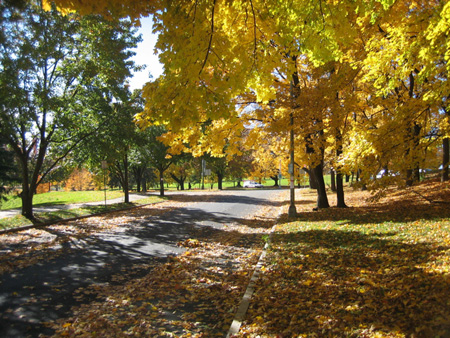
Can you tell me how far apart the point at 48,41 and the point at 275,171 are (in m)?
35.3

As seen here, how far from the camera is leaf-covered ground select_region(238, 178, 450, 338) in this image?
3316 mm

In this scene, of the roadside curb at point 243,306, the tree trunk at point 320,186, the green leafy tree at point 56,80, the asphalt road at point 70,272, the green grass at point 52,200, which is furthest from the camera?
the green grass at point 52,200

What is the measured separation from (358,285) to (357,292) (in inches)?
11.2

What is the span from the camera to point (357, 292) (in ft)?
14.1

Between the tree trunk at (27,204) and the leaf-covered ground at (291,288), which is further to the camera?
the tree trunk at (27,204)

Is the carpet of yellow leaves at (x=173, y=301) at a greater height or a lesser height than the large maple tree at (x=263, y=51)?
lesser

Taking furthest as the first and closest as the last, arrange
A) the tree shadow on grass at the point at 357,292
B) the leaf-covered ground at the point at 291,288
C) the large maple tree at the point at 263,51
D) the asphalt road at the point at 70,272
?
the large maple tree at the point at 263,51
the asphalt road at the point at 70,272
the leaf-covered ground at the point at 291,288
the tree shadow on grass at the point at 357,292

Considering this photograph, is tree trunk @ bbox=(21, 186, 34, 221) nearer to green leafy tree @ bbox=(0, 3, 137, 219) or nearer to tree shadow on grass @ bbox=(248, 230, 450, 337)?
green leafy tree @ bbox=(0, 3, 137, 219)

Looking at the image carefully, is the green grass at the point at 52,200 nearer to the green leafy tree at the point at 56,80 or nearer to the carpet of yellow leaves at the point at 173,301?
the green leafy tree at the point at 56,80

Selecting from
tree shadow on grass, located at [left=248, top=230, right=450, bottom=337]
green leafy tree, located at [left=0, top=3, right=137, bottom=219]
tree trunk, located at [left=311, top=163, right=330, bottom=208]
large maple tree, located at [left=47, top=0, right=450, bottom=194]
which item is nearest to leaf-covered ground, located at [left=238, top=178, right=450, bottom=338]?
tree shadow on grass, located at [left=248, top=230, right=450, bottom=337]

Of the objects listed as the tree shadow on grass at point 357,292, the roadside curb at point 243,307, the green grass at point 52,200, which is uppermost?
the green grass at point 52,200

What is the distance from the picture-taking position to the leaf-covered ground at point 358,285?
332 centimetres

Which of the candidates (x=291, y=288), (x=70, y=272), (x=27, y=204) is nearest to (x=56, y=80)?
(x=27, y=204)

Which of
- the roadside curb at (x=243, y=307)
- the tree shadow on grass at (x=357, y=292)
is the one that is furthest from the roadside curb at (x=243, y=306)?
the tree shadow on grass at (x=357, y=292)
